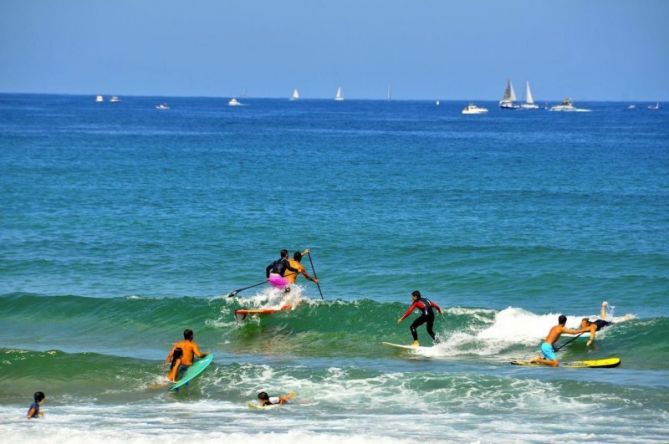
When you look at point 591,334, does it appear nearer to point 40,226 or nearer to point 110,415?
point 110,415

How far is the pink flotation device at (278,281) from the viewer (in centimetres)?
2569

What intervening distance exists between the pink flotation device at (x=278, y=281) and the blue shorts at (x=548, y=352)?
751 centimetres

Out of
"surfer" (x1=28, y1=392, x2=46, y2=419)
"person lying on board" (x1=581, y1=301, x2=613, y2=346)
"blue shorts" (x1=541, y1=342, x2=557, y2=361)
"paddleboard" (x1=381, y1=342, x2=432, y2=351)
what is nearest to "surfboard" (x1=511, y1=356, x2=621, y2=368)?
"blue shorts" (x1=541, y1=342, x2=557, y2=361)

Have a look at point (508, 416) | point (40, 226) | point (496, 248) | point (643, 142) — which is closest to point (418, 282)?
point (496, 248)

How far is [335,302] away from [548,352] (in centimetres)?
724

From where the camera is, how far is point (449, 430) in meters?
16.8

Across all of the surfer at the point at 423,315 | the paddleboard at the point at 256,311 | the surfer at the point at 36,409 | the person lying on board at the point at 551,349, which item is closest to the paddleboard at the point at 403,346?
the surfer at the point at 423,315

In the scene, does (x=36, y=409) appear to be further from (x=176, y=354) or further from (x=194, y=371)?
(x=194, y=371)

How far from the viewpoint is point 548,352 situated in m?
21.3

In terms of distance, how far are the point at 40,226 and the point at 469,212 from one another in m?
18.5

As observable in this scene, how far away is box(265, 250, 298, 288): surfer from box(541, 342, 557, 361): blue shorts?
23.8 feet

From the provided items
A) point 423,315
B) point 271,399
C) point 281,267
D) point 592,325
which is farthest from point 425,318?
point 271,399

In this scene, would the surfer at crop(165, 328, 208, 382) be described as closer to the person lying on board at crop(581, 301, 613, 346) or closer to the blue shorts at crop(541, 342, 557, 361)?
the blue shorts at crop(541, 342, 557, 361)

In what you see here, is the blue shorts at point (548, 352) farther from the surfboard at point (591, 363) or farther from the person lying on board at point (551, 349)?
the surfboard at point (591, 363)
